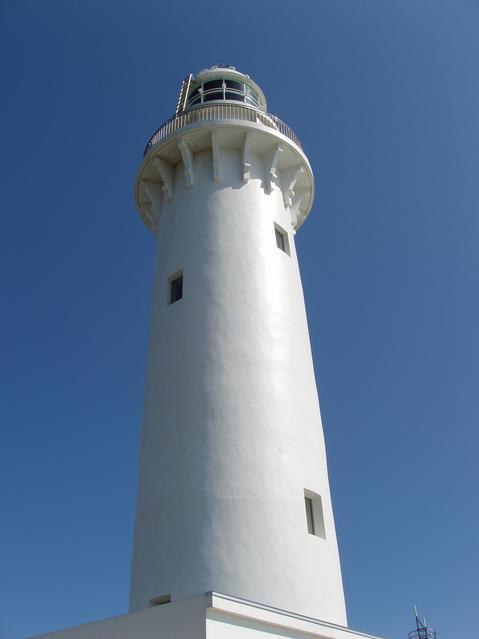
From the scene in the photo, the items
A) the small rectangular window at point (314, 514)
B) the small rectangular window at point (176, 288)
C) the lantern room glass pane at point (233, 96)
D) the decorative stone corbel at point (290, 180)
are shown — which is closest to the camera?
the small rectangular window at point (314, 514)

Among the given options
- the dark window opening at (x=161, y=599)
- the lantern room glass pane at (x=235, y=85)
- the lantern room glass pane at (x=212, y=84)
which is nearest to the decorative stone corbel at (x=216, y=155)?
the lantern room glass pane at (x=212, y=84)

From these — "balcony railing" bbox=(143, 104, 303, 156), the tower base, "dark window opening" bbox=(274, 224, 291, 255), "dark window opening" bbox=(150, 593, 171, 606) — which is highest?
"balcony railing" bbox=(143, 104, 303, 156)

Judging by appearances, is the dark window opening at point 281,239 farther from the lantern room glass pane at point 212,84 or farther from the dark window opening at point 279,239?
the lantern room glass pane at point 212,84

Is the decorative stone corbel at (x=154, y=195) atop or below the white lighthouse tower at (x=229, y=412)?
atop

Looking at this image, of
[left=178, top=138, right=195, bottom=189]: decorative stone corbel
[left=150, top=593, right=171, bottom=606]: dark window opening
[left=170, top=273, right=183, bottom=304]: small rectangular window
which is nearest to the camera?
[left=150, top=593, right=171, bottom=606]: dark window opening

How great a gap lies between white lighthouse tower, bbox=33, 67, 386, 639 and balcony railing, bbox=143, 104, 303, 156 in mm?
64

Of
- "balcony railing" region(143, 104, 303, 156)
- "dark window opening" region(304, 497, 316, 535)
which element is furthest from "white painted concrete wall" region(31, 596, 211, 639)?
"balcony railing" region(143, 104, 303, 156)

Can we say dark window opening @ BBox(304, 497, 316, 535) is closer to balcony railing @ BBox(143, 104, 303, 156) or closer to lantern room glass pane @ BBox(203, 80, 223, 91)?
balcony railing @ BBox(143, 104, 303, 156)

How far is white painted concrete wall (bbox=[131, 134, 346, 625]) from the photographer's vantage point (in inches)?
531

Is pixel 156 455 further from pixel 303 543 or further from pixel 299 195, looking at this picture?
pixel 299 195

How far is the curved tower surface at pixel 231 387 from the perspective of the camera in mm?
13594

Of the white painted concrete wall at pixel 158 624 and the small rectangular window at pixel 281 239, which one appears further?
the small rectangular window at pixel 281 239

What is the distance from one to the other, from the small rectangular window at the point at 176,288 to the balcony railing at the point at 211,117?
5.74m

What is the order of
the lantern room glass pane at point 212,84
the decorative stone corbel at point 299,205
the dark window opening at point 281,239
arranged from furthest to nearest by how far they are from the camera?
the lantern room glass pane at point 212,84, the decorative stone corbel at point 299,205, the dark window opening at point 281,239
